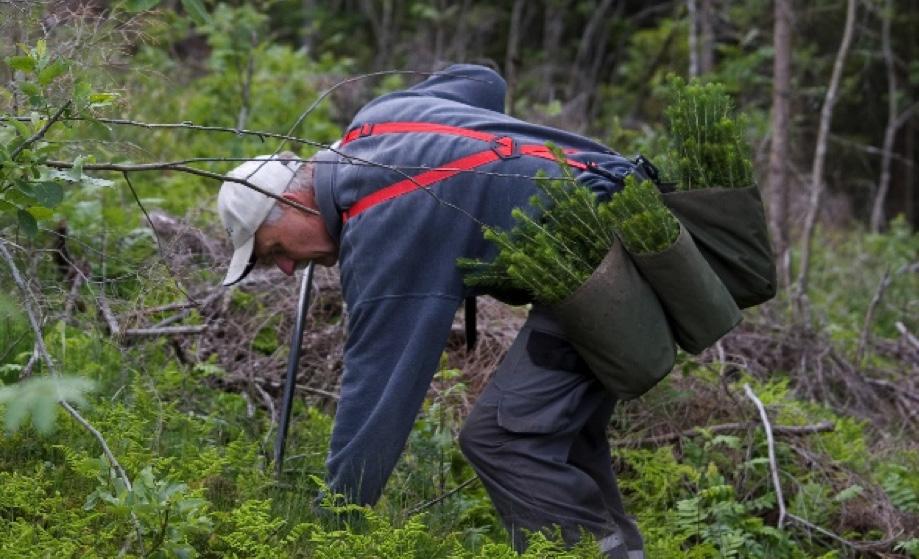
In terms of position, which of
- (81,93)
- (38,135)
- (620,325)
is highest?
(81,93)

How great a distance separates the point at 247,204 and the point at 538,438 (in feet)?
4.22

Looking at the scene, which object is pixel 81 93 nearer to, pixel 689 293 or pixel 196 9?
pixel 196 9

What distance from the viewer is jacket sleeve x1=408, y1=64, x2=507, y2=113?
187 inches

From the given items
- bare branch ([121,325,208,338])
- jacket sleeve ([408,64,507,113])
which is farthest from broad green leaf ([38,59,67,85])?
bare branch ([121,325,208,338])

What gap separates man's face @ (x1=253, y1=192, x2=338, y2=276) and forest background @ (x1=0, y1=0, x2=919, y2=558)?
31 cm

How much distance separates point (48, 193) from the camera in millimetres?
3500

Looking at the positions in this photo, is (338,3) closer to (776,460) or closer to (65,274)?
(65,274)

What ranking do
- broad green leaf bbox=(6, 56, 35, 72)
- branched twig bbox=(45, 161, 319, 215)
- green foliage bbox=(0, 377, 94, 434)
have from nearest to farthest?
green foliage bbox=(0, 377, 94, 434)
broad green leaf bbox=(6, 56, 35, 72)
branched twig bbox=(45, 161, 319, 215)

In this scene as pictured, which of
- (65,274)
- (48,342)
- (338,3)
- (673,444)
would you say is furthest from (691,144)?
(338,3)

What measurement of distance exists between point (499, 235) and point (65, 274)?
10.1ft

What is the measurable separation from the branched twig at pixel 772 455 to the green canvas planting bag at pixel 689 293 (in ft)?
4.99

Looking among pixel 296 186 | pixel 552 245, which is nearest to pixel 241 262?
pixel 296 186

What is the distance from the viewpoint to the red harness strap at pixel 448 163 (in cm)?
417

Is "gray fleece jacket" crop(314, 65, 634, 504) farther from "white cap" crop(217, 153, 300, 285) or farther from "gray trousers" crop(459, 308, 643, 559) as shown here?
"gray trousers" crop(459, 308, 643, 559)
